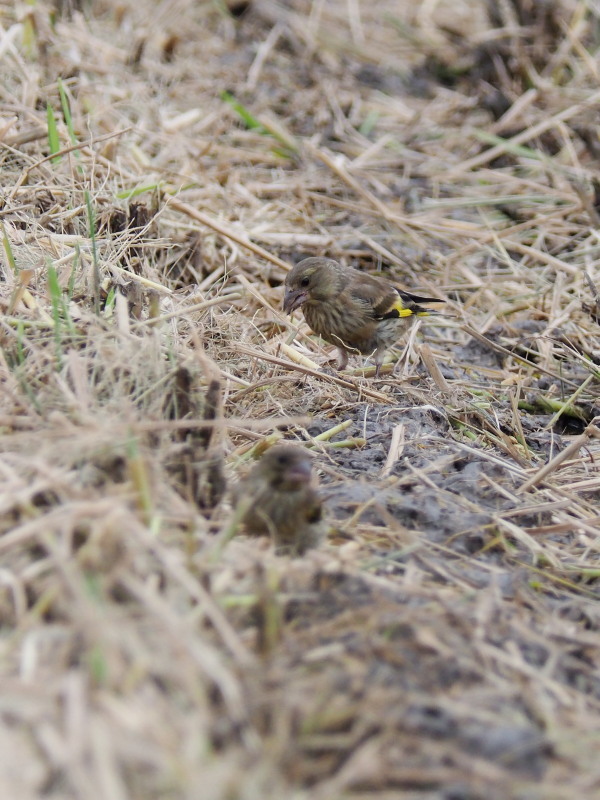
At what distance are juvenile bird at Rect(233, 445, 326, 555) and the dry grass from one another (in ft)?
0.28

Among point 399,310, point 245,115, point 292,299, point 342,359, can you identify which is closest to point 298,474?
point 292,299

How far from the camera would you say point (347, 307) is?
4.98m

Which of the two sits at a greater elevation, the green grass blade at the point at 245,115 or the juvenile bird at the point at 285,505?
the juvenile bird at the point at 285,505

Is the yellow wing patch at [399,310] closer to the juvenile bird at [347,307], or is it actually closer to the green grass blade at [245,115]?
the juvenile bird at [347,307]

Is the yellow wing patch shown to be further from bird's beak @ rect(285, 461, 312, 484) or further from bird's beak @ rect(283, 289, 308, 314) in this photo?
bird's beak @ rect(285, 461, 312, 484)

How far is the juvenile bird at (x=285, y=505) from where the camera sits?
2662mm

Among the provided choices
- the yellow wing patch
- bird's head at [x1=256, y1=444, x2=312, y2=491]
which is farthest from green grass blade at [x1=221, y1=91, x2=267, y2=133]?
bird's head at [x1=256, y1=444, x2=312, y2=491]

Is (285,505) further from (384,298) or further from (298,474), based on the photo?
(384,298)

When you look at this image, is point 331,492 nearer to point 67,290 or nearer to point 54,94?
point 67,290

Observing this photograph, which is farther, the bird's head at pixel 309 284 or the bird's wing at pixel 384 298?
the bird's wing at pixel 384 298

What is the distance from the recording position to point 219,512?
2781 mm

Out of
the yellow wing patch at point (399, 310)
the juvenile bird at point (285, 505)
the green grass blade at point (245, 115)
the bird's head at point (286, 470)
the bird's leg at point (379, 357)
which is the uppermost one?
the bird's head at point (286, 470)

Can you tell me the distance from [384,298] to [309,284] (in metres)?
0.46

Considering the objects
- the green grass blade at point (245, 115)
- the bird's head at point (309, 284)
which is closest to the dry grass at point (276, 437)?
the green grass blade at point (245, 115)
